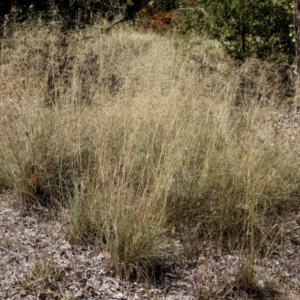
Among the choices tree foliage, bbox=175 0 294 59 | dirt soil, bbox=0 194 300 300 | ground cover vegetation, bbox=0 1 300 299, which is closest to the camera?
dirt soil, bbox=0 194 300 300

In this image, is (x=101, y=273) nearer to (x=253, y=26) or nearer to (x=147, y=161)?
(x=147, y=161)

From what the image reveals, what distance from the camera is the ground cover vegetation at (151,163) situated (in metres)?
2.96

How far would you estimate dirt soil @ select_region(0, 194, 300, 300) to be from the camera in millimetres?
2666

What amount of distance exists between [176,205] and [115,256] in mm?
632

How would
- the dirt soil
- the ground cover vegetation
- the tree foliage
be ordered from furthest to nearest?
the tree foliage < the ground cover vegetation < the dirt soil

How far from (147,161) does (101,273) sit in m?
0.86

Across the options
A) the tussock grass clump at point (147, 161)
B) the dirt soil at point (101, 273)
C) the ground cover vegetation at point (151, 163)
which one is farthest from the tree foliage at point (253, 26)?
the dirt soil at point (101, 273)

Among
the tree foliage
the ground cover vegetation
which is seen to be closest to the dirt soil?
the ground cover vegetation

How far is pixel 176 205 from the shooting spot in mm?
3266

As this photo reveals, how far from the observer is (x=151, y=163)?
11.2ft

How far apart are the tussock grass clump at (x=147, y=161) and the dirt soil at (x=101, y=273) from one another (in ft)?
0.36

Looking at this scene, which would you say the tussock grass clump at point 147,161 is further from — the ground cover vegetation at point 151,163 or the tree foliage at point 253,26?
the tree foliage at point 253,26

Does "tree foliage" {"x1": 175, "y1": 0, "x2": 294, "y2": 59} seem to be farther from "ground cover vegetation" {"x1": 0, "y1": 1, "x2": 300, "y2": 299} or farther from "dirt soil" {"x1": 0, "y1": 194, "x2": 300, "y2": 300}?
"dirt soil" {"x1": 0, "y1": 194, "x2": 300, "y2": 300}

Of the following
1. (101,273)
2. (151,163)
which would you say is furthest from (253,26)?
(101,273)
